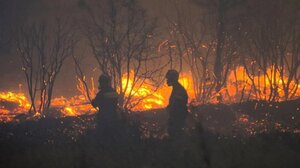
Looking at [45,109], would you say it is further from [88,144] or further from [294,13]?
[294,13]

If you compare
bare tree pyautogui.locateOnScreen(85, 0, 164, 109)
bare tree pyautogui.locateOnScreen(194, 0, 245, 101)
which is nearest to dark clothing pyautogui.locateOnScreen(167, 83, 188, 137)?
bare tree pyautogui.locateOnScreen(85, 0, 164, 109)

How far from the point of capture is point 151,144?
23.9ft

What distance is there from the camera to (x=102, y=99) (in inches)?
333

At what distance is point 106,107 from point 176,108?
1.46 meters

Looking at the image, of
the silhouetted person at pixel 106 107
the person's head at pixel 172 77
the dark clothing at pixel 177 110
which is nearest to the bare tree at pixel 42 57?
the silhouetted person at pixel 106 107

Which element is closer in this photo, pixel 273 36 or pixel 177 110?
pixel 177 110

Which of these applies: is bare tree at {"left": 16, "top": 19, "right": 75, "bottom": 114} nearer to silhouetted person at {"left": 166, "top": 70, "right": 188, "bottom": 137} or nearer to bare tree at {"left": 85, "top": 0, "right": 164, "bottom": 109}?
bare tree at {"left": 85, "top": 0, "right": 164, "bottom": 109}

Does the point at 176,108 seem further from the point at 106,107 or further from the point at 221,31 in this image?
the point at 221,31

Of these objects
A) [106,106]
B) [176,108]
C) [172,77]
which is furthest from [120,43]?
[176,108]

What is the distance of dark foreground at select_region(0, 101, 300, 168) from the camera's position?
20.6 ft

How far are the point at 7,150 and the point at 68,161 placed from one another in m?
1.55

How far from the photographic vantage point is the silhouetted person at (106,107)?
27.5 feet

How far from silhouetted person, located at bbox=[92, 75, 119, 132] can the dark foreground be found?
170 mm

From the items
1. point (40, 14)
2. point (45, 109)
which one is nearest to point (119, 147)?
point (45, 109)
